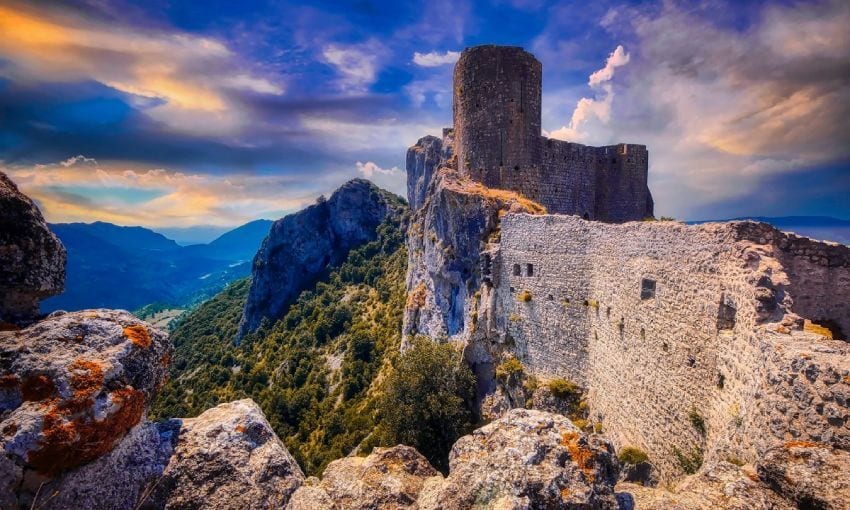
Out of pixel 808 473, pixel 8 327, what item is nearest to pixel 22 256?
pixel 8 327

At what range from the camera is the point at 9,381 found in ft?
15.1

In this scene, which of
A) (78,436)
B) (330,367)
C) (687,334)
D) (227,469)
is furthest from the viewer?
(330,367)

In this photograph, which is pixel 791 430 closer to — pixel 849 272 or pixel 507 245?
pixel 849 272

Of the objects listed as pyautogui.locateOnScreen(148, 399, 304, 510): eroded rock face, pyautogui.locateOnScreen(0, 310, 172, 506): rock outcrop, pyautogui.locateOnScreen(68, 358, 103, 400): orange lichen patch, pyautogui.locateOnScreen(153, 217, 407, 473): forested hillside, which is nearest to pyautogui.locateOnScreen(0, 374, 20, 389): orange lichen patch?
pyautogui.locateOnScreen(0, 310, 172, 506): rock outcrop

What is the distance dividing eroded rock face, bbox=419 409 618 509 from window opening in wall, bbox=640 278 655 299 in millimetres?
6274

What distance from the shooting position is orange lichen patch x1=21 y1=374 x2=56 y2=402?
Answer: 459 centimetres

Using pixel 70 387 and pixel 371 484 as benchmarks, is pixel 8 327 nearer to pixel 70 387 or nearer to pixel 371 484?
pixel 70 387

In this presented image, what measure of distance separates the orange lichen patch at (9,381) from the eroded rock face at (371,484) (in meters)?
3.46

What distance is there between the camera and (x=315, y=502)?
5387 mm

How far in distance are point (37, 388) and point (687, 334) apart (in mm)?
11482

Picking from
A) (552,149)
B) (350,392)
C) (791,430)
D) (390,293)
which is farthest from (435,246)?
(390,293)

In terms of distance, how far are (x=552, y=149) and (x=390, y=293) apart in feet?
132

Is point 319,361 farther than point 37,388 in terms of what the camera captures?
Yes

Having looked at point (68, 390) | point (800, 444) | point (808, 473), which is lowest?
point (808, 473)
